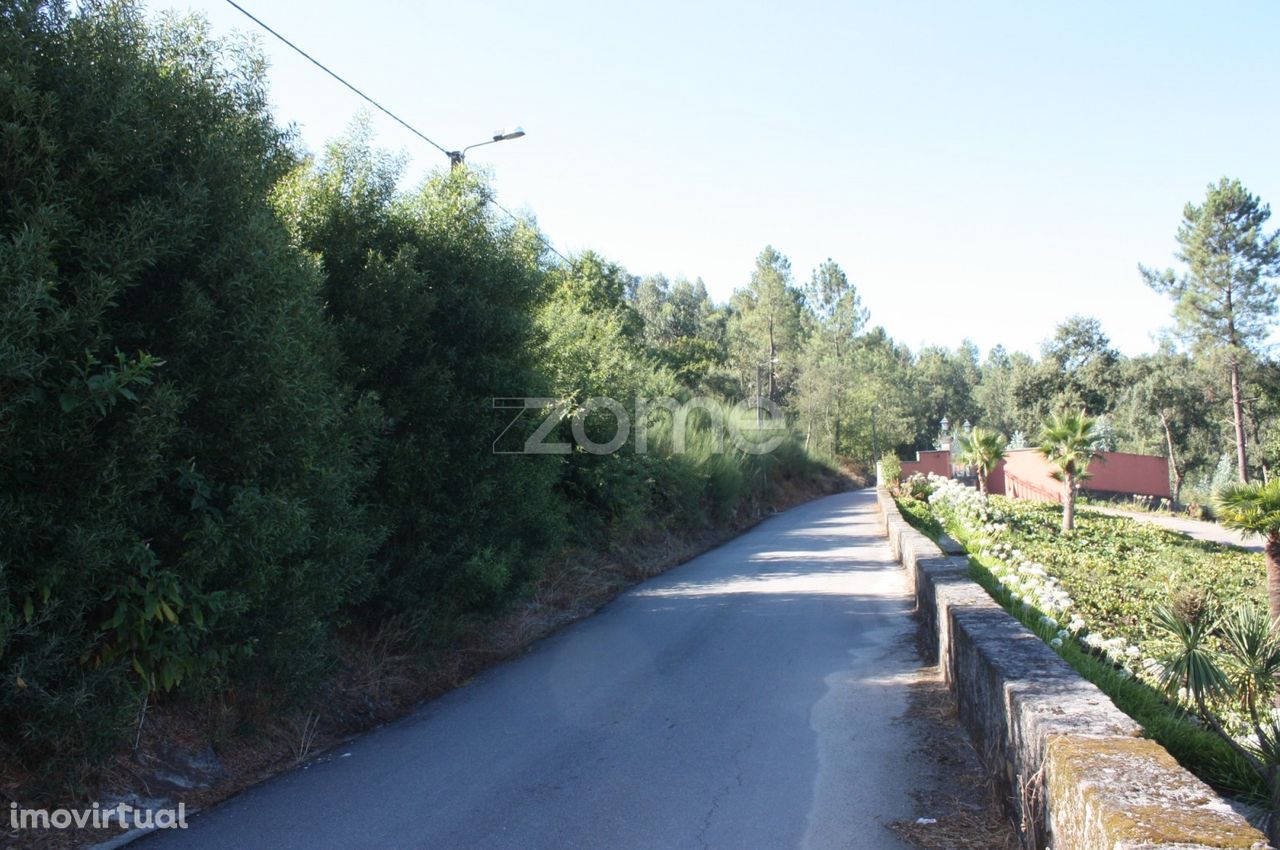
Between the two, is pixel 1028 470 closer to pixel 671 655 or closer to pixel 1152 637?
pixel 1152 637

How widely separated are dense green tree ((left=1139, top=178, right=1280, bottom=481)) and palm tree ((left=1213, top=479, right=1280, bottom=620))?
33.1m

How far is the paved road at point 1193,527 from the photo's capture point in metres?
34.4

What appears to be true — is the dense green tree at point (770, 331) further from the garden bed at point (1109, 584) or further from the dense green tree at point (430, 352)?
the dense green tree at point (430, 352)

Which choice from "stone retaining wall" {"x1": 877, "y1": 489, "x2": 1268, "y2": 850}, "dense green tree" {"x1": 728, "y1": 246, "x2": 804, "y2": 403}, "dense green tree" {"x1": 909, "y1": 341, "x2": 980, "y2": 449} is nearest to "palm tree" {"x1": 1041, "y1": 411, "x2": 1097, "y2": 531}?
"stone retaining wall" {"x1": 877, "y1": 489, "x2": 1268, "y2": 850}

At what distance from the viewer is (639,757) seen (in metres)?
5.80

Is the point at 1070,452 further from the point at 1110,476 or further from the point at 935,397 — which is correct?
the point at 935,397

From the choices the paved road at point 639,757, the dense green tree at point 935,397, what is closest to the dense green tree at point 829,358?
the dense green tree at point 935,397

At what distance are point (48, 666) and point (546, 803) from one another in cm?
269

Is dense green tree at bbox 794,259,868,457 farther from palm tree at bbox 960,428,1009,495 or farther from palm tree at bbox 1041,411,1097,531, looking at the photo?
palm tree at bbox 1041,411,1097,531

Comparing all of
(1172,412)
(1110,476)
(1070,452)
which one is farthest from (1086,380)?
(1070,452)

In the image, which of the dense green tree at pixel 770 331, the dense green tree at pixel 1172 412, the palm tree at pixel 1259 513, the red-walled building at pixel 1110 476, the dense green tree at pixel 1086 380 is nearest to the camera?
the palm tree at pixel 1259 513

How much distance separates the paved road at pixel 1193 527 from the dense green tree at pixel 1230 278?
29.0ft

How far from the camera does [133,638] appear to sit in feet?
15.4

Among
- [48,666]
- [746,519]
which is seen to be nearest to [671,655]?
[48,666]
